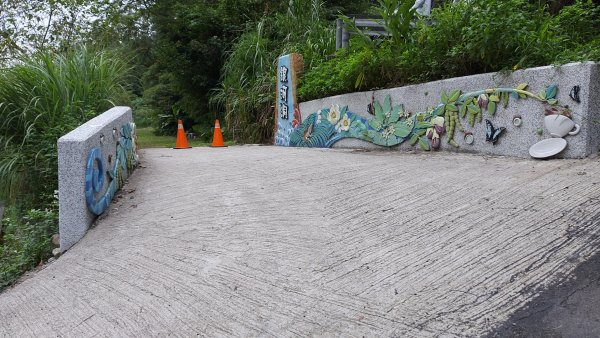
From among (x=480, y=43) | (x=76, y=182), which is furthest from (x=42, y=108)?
(x=480, y=43)

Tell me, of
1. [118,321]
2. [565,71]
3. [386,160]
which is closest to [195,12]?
[386,160]

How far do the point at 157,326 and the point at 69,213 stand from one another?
2.25 m

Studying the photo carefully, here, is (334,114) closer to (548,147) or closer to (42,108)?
(548,147)

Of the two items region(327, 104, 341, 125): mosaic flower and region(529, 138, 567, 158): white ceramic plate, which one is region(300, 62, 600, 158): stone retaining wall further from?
region(327, 104, 341, 125): mosaic flower

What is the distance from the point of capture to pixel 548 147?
16.8ft

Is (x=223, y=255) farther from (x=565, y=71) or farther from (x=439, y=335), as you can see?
(x=565, y=71)

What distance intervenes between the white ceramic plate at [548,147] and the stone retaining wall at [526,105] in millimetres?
56

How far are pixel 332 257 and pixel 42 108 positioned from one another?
15.7ft

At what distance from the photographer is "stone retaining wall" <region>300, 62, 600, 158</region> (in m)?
4.84

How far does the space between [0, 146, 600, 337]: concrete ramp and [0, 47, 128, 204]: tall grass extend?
49.0 inches

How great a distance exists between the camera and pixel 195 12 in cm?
1507

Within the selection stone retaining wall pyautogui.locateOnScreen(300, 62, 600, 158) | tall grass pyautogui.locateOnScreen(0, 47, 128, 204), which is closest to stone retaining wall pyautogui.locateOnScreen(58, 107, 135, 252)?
tall grass pyautogui.locateOnScreen(0, 47, 128, 204)

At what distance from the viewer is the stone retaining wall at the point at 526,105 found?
15.9 ft

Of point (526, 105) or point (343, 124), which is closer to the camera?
point (526, 105)
